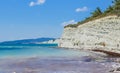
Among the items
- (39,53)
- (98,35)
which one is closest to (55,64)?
(98,35)

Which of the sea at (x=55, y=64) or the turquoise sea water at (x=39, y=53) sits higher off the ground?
the turquoise sea water at (x=39, y=53)

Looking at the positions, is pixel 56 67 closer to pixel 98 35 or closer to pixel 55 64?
pixel 55 64

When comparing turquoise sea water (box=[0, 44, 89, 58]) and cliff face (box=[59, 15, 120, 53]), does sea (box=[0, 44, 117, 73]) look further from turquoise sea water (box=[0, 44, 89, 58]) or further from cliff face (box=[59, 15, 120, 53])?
cliff face (box=[59, 15, 120, 53])

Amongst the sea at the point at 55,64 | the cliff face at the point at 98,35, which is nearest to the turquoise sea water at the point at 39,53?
the cliff face at the point at 98,35

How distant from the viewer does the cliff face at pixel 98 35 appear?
5016 cm

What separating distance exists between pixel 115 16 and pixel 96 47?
22.8 ft

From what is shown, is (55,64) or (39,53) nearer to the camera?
(55,64)

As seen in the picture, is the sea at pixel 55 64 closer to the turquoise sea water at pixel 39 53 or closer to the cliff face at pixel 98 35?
the turquoise sea water at pixel 39 53

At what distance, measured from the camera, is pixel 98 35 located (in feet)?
182

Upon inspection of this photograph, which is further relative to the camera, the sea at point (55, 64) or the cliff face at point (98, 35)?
the cliff face at point (98, 35)

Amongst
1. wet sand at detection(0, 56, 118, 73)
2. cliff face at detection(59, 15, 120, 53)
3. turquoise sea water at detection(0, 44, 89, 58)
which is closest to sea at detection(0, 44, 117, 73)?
wet sand at detection(0, 56, 118, 73)

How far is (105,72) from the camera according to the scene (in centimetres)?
2527

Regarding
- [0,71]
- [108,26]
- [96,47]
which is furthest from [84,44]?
[0,71]

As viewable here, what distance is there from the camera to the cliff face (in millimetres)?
50156
